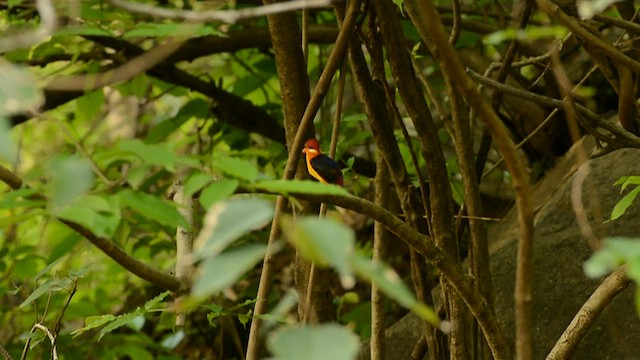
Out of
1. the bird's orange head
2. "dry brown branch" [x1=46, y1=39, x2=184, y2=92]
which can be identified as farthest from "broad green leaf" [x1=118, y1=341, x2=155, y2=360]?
the bird's orange head

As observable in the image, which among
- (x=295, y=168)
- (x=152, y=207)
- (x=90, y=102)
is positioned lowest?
(x=90, y=102)

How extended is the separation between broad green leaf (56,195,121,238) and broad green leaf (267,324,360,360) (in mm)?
316

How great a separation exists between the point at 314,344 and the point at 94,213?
373mm

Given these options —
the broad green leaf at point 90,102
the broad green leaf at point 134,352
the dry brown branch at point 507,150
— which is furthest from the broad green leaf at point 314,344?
the broad green leaf at point 90,102

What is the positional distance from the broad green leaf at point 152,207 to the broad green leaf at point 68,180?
0.46 ft

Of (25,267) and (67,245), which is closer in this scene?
(67,245)

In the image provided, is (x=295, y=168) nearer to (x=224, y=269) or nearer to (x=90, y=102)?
(x=224, y=269)

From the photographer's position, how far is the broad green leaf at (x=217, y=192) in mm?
957

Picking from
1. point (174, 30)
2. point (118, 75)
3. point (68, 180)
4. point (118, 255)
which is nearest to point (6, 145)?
point (68, 180)

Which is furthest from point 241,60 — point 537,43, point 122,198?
point 122,198

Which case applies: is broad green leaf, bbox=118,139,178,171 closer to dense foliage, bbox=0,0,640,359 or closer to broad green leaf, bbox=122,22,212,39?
dense foliage, bbox=0,0,640,359

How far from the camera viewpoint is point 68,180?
905 millimetres

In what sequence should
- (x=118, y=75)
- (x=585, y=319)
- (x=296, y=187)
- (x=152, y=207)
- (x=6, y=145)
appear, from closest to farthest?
(x=6, y=145), (x=296, y=187), (x=152, y=207), (x=585, y=319), (x=118, y=75)

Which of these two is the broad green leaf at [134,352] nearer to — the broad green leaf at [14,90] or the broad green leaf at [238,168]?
the broad green leaf at [238,168]
